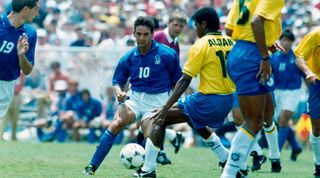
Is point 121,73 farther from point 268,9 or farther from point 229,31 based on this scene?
point 268,9

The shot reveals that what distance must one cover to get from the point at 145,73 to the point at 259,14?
12.0 feet

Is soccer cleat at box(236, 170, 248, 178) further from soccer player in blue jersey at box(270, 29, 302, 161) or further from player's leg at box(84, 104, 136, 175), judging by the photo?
soccer player in blue jersey at box(270, 29, 302, 161)

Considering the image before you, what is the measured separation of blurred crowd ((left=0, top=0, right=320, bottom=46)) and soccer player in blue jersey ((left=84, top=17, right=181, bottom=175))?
35.2ft

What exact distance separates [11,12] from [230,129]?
6.93 meters

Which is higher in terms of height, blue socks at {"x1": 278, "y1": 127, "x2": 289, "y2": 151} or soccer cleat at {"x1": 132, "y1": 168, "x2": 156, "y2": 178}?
soccer cleat at {"x1": 132, "y1": 168, "x2": 156, "y2": 178}

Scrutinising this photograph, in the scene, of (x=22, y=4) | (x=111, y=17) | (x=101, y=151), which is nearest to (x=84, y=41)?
(x=111, y=17)

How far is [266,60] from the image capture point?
9.84 meters

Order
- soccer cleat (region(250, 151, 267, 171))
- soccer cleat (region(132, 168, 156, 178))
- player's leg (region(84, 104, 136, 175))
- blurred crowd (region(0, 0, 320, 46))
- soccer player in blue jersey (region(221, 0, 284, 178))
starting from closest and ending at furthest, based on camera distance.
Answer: soccer player in blue jersey (region(221, 0, 284, 178)) → soccer cleat (region(132, 168, 156, 178)) → player's leg (region(84, 104, 136, 175)) → soccer cleat (region(250, 151, 267, 171)) → blurred crowd (region(0, 0, 320, 46))

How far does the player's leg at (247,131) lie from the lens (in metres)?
10.1

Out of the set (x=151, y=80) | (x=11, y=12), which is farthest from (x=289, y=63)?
(x=11, y=12)

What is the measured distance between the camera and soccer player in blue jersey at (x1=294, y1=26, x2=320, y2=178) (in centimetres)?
1196

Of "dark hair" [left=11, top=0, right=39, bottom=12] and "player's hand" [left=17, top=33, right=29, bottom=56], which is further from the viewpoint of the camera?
"dark hair" [left=11, top=0, right=39, bottom=12]

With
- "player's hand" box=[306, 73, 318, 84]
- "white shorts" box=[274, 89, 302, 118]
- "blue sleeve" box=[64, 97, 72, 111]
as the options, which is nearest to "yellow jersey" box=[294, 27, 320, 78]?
"player's hand" box=[306, 73, 318, 84]

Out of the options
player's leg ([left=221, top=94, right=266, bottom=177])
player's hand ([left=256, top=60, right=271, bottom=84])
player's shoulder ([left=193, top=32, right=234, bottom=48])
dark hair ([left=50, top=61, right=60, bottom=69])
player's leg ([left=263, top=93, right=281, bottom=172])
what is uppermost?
player's hand ([left=256, top=60, right=271, bottom=84])
